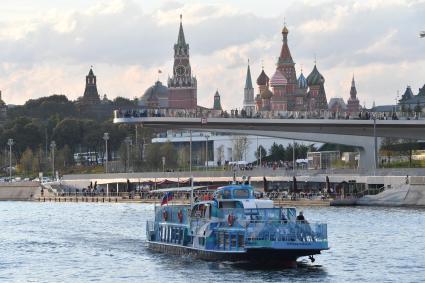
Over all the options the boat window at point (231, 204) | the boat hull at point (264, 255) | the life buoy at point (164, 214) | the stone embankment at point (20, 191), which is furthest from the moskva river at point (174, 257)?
the stone embankment at point (20, 191)

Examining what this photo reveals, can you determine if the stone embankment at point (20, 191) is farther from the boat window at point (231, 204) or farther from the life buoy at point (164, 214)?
the boat window at point (231, 204)

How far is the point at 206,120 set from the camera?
135500 mm

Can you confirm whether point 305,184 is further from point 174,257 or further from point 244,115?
point 174,257

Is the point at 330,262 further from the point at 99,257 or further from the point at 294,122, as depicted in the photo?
the point at 294,122

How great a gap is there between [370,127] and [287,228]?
2849 inches

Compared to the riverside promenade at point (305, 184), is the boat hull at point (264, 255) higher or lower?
lower

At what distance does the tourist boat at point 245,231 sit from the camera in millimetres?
66125

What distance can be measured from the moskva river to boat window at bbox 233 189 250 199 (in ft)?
12.4

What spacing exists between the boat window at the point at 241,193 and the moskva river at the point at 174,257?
3782 mm

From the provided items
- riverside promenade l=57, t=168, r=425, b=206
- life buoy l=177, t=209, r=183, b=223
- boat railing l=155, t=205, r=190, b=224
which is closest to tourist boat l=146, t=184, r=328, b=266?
boat railing l=155, t=205, r=190, b=224

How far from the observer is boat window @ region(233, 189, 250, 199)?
70.1 meters

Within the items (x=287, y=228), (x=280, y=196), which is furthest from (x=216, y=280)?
(x=280, y=196)

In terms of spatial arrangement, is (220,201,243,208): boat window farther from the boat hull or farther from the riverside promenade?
the riverside promenade

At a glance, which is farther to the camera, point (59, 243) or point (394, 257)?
point (59, 243)
